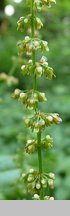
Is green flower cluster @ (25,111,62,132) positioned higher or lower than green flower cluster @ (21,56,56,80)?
lower

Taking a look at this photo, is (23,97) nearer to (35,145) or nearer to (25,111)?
(35,145)

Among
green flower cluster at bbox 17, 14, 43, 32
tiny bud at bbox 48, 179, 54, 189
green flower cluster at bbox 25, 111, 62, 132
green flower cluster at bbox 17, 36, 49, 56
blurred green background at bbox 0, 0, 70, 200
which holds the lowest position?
tiny bud at bbox 48, 179, 54, 189

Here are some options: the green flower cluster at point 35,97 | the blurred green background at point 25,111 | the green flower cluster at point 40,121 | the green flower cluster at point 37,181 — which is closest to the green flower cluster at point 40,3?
the green flower cluster at point 35,97

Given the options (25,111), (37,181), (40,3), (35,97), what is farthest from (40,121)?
(25,111)

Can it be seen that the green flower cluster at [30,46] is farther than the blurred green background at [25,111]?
No

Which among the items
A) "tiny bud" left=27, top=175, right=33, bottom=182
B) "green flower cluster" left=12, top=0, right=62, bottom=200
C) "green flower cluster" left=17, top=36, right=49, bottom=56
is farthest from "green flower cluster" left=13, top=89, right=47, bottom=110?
"tiny bud" left=27, top=175, right=33, bottom=182

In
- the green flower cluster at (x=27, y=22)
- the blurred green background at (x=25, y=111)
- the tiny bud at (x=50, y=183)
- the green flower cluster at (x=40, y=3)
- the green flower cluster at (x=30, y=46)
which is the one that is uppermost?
the blurred green background at (x=25, y=111)

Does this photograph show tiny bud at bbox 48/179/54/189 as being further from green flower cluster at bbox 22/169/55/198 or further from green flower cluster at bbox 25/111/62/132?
green flower cluster at bbox 25/111/62/132

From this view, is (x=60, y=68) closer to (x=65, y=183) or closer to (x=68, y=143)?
(x=68, y=143)

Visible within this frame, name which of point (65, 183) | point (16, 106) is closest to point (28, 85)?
point (16, 106)

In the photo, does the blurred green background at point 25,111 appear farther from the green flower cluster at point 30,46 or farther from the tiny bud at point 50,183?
the green flower cluster at point 30,46
